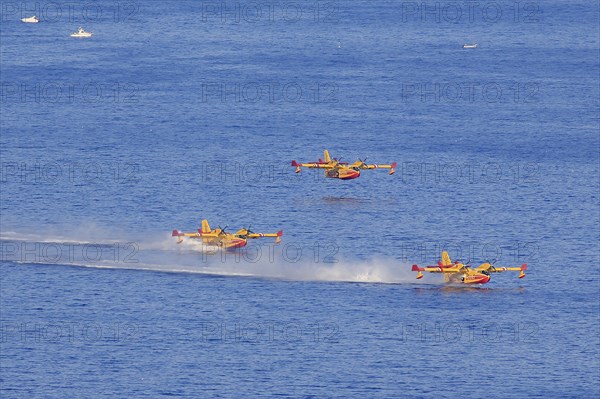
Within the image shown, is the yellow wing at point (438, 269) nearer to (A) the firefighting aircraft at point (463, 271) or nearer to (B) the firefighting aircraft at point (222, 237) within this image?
(A) the firefighting aircraft at point (463, 271)

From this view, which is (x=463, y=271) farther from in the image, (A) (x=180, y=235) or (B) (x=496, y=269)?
(A) (x=180, y=235)

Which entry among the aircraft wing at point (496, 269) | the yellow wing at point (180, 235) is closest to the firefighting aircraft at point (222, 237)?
the yellow wing at point (180, 235)

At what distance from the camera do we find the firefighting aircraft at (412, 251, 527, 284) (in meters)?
169

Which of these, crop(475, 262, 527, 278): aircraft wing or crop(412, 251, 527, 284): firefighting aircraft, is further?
crop(412, 251, 527, 284): firefighting aircraft

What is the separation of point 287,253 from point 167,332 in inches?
1164

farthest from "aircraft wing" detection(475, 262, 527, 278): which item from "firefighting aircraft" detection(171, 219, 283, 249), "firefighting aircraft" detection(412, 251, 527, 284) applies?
"firefighting aircraft" detection(171, 219, 283, 249)

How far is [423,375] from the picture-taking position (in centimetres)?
15050

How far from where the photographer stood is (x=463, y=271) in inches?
6737

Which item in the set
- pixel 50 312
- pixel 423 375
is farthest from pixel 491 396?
pixel 50 312

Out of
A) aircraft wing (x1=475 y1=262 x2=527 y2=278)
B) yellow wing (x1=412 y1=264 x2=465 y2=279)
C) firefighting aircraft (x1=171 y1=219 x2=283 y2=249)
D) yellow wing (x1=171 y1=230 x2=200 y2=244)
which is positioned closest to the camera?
yellow wing (x1=412 y1=264 x2=465 y2=279)

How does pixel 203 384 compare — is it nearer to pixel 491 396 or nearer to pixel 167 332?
pixel 167 332

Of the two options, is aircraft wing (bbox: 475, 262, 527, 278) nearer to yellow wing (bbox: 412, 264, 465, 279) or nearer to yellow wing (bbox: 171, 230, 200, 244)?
yellow wing (bbox: 412, 264, 465, 279)

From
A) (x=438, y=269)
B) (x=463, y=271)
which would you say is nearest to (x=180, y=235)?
(x=438, y=269)

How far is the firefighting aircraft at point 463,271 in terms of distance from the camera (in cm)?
16945
